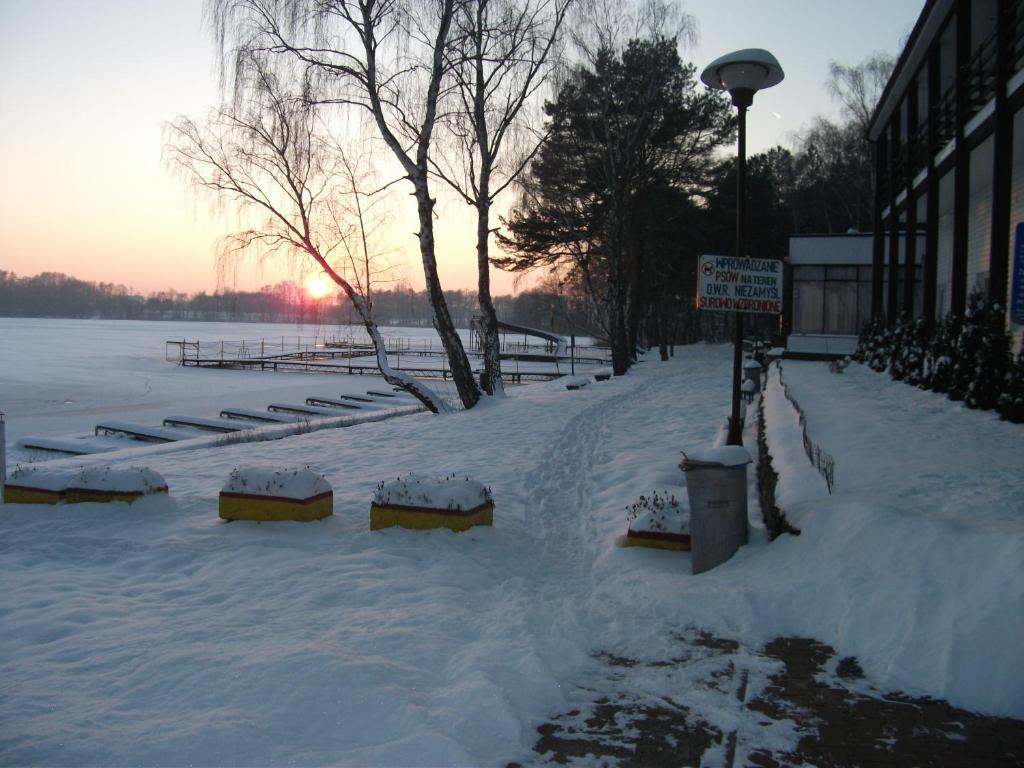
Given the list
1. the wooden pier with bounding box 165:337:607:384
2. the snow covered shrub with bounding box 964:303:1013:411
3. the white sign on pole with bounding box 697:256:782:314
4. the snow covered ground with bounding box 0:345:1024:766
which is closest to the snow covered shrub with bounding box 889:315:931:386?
the snow covered shrub with bounding box 964:303:1013:411

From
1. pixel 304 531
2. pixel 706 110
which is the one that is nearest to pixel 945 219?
pixel 706 110

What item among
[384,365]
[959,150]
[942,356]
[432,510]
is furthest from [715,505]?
[384,365]

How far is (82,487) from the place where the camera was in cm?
777

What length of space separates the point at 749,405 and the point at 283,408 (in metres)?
14.4

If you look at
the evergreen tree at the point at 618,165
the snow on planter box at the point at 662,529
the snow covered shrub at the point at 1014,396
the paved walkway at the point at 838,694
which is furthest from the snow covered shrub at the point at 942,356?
the evergreen tree at the point at 618,165

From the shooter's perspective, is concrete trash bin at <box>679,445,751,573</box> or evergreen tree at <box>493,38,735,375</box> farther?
evergreen tree at <box>493,38,735,375</box>

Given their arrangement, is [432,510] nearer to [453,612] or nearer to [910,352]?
[453,612]

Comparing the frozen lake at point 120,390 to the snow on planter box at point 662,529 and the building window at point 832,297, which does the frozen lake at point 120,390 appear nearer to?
the snow on planter box at point 662,529

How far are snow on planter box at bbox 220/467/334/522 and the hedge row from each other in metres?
7.32

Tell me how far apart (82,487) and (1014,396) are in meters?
9.85

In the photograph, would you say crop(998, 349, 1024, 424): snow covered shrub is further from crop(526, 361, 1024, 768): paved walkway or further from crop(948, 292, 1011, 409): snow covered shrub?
crop(526, 361, 1024, 768): paved walkway

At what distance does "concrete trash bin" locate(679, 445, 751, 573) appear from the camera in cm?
570

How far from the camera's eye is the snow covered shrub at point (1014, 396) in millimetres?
7906

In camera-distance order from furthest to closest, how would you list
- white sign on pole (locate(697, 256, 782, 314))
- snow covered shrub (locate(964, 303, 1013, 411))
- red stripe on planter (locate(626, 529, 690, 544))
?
1. snow covered shrub (locate(964, 303, 1013, 411))
2. white sign on pole (locate(697, 256, 782, 314))
3. red stripe on planter (locate(626, 529, 690, 544))
